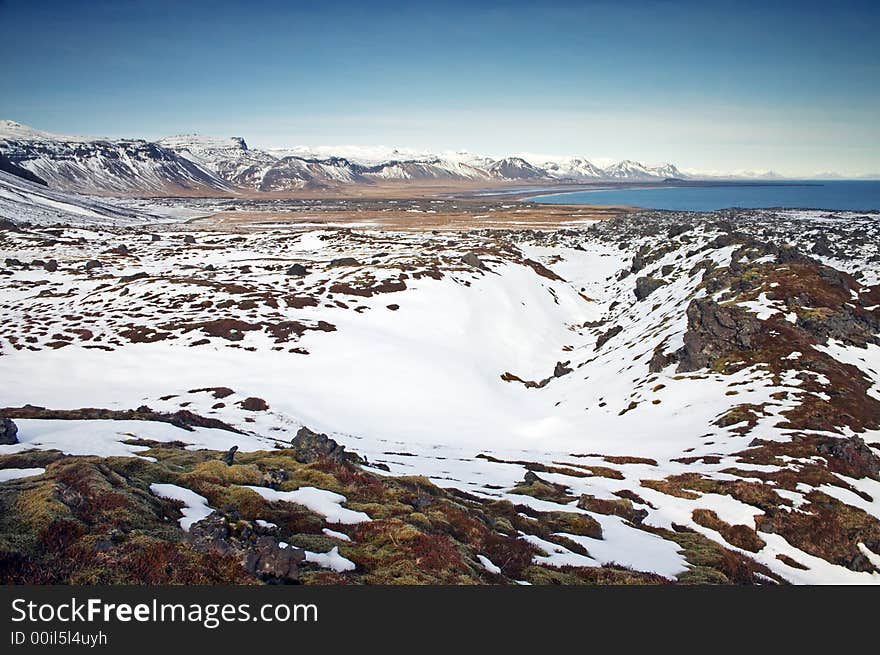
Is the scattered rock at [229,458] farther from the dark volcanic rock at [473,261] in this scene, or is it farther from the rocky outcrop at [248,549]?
the dark volcanic rock at [473,261]

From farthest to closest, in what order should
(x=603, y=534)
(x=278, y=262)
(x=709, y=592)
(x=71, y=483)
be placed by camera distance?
(x=278, y=262) < (x=603, y=534) < (x=71, y=483) < (x=709, y=592)

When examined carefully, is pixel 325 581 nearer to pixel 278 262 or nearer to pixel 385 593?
pixel 385 593

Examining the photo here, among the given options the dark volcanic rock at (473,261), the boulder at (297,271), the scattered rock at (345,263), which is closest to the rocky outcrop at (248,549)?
the boulder at (297,271)

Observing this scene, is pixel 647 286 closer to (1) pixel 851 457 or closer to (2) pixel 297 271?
(1) pixel 851 457

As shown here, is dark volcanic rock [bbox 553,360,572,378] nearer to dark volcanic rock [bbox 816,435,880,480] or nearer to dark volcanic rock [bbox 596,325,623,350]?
dark volcanic rock [bbox 596,325,623,350]

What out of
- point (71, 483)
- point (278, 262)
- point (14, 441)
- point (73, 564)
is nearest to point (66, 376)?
point (14, 441)

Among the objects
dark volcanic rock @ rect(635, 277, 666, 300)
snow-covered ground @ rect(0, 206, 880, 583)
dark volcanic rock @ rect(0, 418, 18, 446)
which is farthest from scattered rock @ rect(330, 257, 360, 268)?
dark volcanic rock @ rect(0, 418, 18, 446)
